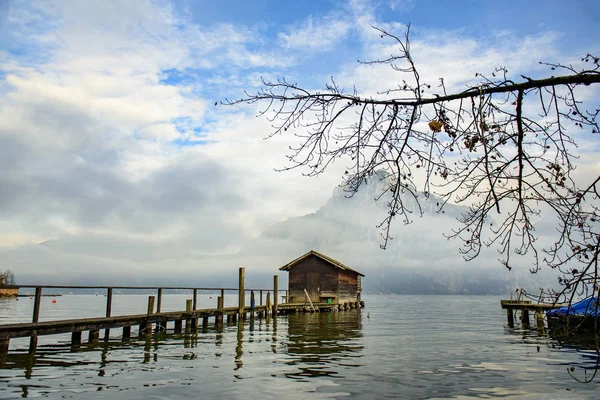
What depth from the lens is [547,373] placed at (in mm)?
11406

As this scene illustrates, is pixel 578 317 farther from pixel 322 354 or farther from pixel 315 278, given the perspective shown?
pixel 315 278

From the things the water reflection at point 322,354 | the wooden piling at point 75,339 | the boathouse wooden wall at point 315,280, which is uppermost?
the boathouse wooden wall at point 315,280

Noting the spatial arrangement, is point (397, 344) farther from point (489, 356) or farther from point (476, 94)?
point (476, 94)

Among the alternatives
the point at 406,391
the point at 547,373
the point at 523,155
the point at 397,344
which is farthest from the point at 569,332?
the point at 397,344

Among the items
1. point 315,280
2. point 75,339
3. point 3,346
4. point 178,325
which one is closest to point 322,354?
point 3,346

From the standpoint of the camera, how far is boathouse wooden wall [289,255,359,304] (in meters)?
47.5

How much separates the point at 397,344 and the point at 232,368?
842 cm

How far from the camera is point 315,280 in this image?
157 ft

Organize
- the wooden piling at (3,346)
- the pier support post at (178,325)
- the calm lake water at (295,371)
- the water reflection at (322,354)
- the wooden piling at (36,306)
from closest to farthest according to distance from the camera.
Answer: the calm lake water at (295,371) → the water reflection at (322,354) → the wooden piling at (3,346) → the wooden piling at (36,306) → the pier support post at (178,325)

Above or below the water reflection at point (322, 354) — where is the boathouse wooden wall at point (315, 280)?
above

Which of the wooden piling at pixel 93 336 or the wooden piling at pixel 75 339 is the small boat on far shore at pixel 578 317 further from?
the wooden piling at pixel 93 336

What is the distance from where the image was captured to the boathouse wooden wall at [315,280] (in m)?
47.5

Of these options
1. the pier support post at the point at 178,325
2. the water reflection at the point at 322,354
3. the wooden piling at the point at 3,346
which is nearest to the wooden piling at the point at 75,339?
the wooden piling at the point at 3,346

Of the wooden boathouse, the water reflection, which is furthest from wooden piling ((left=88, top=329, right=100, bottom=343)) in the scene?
the wooden boathouse
